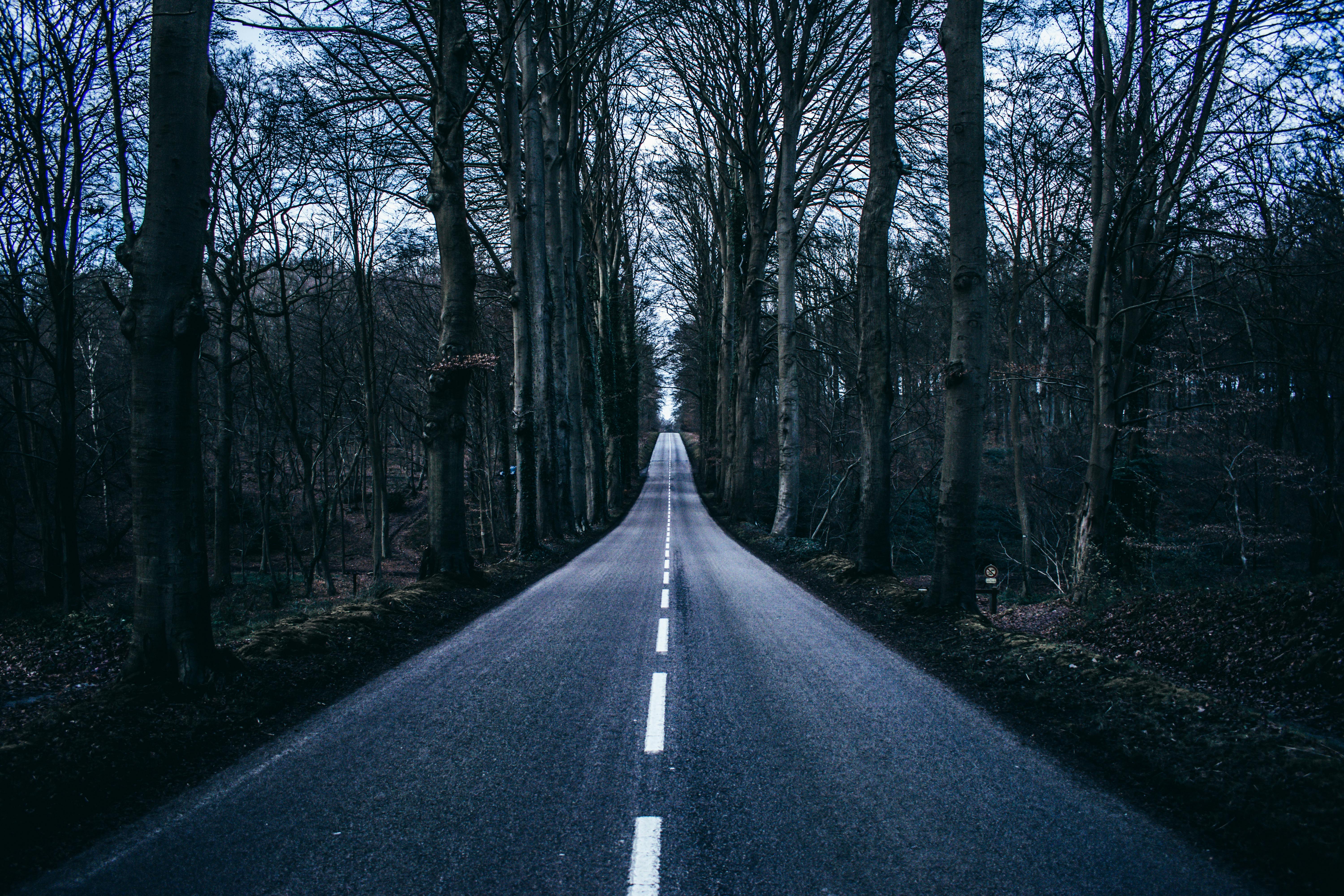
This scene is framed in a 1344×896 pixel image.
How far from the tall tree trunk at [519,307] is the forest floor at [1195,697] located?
7.91 metres

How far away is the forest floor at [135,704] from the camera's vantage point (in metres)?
3.41

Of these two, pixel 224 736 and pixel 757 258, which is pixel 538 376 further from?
pixel 224 736

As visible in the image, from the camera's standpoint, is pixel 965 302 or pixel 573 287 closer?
pixel 965 302

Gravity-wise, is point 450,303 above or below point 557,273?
below

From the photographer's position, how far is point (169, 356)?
Result: 194 inches

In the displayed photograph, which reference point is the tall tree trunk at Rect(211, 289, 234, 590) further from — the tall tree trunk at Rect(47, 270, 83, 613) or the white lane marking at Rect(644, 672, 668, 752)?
the white lane marking at Rect(644, 672, 668, 752)

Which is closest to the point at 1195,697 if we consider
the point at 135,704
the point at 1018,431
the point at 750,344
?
the point at 135,704

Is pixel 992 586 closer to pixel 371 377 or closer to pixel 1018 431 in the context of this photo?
pixel 1018 431

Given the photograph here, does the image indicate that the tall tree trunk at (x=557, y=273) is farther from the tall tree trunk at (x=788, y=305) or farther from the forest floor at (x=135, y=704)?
the forest floor at (x=135, y=704)

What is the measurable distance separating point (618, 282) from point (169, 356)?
87.5 feet

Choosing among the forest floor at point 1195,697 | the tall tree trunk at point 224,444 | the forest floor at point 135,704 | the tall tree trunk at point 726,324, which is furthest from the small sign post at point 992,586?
the tall tree trunk at point 224,444

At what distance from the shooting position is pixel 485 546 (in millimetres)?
28422

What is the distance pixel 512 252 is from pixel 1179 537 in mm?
18625

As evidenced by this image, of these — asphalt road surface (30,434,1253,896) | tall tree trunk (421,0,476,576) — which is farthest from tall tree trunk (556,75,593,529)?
asphalt road surface (30,434,1253,896)
